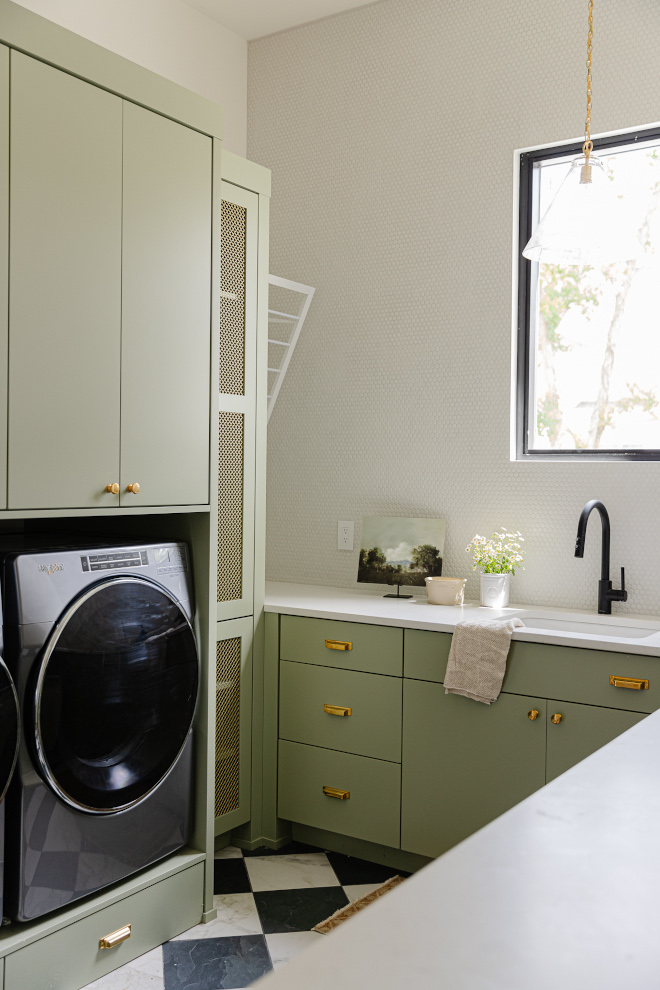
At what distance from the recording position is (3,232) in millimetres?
1741

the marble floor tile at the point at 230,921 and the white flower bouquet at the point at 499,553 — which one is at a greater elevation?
the white flower bouquet at the point at 499,553

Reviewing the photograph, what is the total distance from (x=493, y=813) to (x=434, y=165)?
2204 millimetres

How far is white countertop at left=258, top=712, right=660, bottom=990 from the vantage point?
0.46m

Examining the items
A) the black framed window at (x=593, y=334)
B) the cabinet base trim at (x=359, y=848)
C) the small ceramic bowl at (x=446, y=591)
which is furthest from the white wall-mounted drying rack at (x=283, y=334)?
the cabinet base trim at (x=359, y=848)

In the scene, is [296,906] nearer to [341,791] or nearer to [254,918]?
[254,918]

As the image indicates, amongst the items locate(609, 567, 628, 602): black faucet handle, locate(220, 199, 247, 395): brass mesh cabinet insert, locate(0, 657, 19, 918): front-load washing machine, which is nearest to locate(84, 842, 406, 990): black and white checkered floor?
locate(0, 657, 19, 918): front-load washing machine

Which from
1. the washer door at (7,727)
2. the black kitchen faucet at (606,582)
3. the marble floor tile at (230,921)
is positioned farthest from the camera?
the black kitchen faucet at (606,582)

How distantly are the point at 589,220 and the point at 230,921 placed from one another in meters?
1.97

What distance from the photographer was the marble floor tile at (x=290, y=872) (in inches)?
99.0

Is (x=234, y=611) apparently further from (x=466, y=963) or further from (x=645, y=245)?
(x=466, y=963)

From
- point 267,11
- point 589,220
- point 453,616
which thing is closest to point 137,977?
point 453,616

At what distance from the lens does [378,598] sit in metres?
3.01

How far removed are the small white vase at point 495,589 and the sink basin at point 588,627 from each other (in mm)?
92

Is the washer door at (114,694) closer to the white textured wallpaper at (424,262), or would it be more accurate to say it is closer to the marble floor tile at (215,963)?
the marble floor tile at (215,963)
